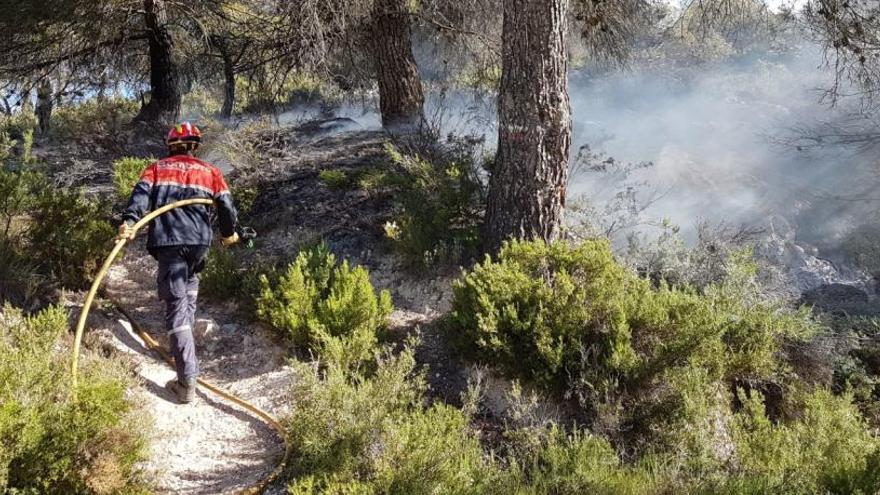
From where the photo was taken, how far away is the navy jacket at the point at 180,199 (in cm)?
408

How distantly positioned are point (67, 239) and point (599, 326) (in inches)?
176

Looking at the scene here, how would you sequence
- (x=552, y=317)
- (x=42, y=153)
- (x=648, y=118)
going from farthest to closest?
(x=648, y=118)
(x=42, y=153)
(x=552, y=317)

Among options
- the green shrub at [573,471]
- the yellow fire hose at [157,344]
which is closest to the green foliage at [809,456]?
the green shrub at [573,471]

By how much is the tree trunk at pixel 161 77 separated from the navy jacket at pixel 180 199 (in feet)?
20.3

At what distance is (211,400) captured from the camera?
4.14 metres

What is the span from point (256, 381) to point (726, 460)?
10.3ft

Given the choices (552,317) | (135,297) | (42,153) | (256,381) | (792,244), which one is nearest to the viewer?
(552,317)

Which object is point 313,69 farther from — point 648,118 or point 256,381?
point 648,118

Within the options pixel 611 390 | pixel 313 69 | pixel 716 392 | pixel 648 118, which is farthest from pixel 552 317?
pixel 648 118

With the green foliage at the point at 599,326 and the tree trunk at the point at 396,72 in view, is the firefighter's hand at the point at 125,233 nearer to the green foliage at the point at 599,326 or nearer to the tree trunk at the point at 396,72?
the green foliage at the point at 599,326

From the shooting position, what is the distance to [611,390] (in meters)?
3.78

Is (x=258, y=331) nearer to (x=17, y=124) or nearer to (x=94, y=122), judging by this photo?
(x=94, y=122)

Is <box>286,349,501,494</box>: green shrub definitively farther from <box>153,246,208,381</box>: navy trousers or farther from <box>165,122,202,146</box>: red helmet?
<box>165,122,202,146</box>: red helmet

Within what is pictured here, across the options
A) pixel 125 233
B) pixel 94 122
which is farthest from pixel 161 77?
pixel 125 233
